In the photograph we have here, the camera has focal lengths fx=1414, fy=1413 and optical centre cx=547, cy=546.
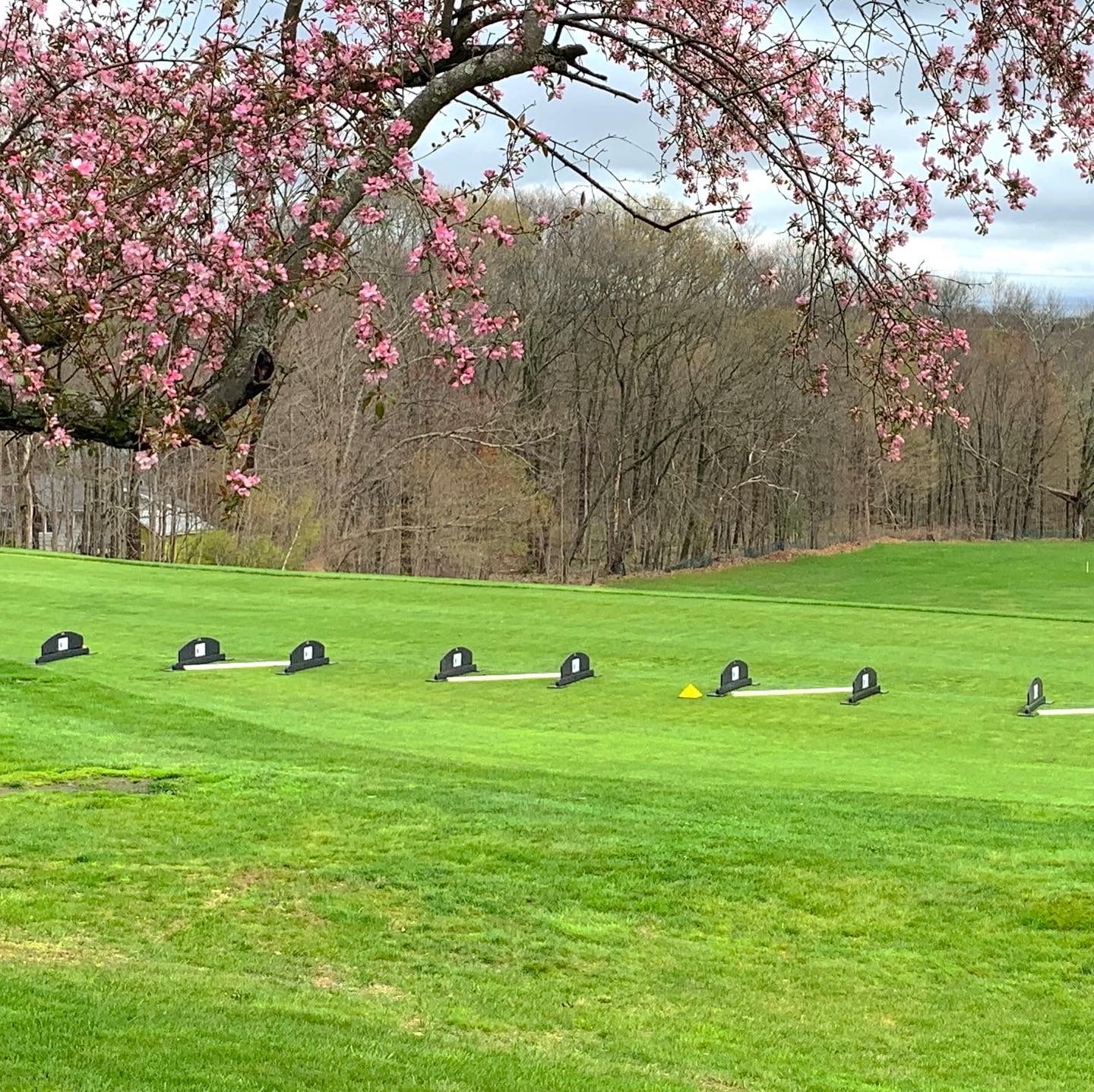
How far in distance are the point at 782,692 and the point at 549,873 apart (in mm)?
5238

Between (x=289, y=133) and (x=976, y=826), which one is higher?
(x=289, y=133)

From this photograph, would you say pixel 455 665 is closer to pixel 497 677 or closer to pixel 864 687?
pixel 497 677

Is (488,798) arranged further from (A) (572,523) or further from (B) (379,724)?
(A) (572,523)

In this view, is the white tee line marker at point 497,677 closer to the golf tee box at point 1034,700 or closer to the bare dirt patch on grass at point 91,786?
the golf tee box at point 1034,700

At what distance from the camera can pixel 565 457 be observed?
42.2m

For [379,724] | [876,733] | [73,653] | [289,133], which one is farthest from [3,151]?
[73,653]

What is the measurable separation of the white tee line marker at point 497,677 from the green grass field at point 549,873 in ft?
0.78

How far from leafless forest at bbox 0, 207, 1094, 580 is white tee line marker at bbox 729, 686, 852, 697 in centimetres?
1725

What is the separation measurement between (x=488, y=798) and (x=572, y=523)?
3502 cm

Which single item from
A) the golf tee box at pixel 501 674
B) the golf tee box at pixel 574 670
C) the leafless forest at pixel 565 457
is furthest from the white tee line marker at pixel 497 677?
the leafless forest at pixel 565 457

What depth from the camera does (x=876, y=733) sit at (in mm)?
10664

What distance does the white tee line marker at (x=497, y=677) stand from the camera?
12352 mm

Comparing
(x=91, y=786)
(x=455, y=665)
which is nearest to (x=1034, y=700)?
(x=455, y=665)

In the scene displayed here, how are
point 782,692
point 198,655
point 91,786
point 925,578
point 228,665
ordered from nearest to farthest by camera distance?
point 91,786 < point 782,692 < point 228,665 < point 198,655 < point 925,578
